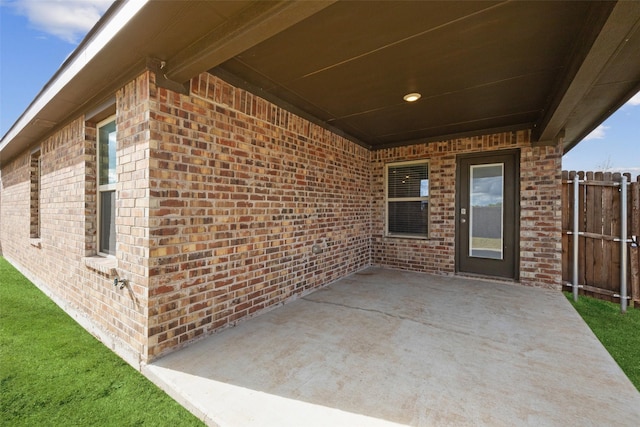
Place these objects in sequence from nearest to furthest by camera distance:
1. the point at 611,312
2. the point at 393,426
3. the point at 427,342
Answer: the point at 393,426 → the point at 427,342 → the point at 611,312

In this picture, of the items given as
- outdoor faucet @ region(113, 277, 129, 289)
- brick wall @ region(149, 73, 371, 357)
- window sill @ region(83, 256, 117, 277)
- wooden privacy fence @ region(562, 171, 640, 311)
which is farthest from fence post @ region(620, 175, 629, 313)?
window sill @ region(83, 256, 117, 277)

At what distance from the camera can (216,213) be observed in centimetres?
274

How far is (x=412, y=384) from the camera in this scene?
1.94m

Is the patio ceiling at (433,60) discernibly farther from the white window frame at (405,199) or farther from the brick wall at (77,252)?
the brick wall at (77,252)

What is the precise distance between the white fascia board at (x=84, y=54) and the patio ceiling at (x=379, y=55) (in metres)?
0.01

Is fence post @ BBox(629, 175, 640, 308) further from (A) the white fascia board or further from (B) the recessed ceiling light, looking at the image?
(A) the white fascia board

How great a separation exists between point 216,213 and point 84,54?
1.65 meters

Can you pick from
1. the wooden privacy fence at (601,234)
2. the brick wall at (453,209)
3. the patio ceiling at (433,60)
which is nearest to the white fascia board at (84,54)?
the patio ceiling at (433,60)

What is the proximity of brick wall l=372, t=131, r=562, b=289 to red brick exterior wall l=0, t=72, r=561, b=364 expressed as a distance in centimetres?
2

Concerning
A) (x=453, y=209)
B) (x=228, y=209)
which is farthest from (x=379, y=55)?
(x=453, y=209)

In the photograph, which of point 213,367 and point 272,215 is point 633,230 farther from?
point 213,367

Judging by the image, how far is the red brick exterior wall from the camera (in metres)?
2.33

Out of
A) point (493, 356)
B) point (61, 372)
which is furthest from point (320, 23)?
point (61, 372)

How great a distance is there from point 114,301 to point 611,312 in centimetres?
593
